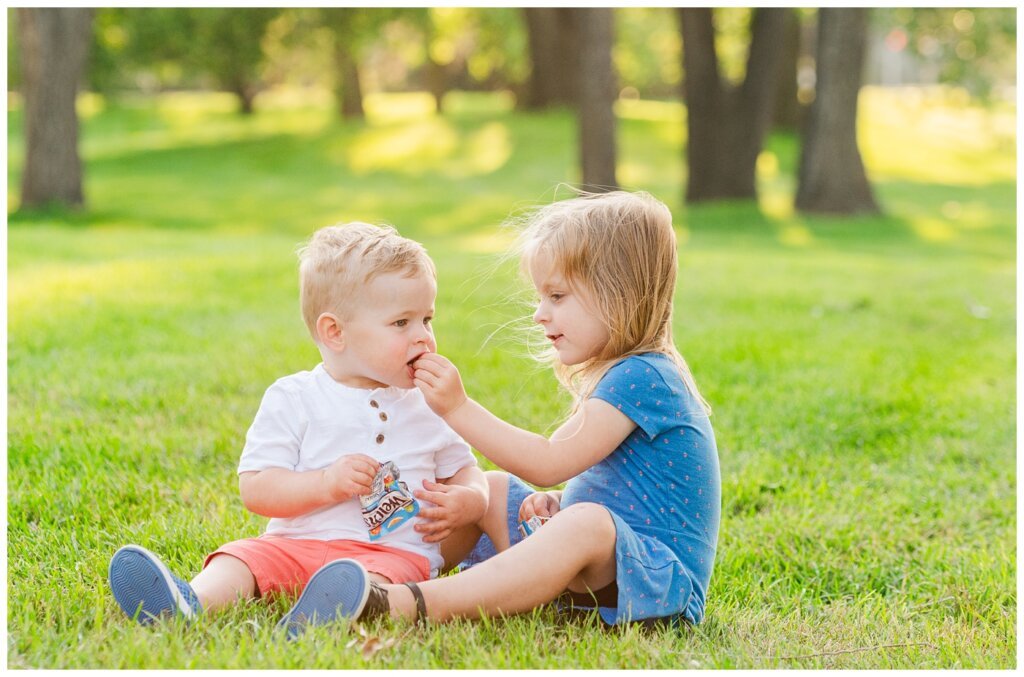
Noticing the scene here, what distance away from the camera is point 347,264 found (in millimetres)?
2721

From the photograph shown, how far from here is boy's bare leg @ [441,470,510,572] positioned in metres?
2.96

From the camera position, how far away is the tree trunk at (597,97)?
13.7 m

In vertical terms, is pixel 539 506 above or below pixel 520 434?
below

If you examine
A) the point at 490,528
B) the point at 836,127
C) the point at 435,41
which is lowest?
the point at 490,528

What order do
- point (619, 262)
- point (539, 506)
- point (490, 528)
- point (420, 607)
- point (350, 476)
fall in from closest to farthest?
point (420, 607) → point (350, 476) → point (619, 262) → point (539, 506) → point (490, 528)

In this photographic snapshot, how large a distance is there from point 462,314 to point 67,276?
2.73m

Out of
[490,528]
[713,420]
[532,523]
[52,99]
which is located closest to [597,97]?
[52,99]

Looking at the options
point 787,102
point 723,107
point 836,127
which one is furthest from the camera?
point 787,102

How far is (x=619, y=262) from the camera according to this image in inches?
107

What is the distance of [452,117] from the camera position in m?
27.2

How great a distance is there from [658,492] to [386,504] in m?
0.66

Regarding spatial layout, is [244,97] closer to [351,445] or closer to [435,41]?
[435,41]

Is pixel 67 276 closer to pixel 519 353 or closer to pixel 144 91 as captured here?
pixel 519 353

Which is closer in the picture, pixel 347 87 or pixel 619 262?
pixel 619 262
